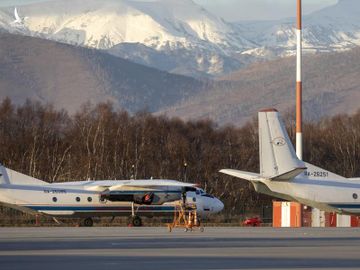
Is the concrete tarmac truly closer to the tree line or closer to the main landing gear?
the main landing gear

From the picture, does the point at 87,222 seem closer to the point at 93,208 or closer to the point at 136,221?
the point at 93,208

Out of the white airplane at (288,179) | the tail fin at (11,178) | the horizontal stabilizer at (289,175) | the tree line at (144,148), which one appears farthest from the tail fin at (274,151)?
the tree line at (144,148)

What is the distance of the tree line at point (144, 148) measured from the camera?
105 meters

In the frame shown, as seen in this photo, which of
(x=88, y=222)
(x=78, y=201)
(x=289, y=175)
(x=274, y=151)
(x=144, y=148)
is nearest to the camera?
(x=289, y=175)

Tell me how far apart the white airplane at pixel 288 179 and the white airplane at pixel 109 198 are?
1049cm

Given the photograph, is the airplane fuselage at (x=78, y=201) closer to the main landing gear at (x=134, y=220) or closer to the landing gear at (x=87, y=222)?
the main landing gear at (x=134, y=220)

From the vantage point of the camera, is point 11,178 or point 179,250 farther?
point 11,178

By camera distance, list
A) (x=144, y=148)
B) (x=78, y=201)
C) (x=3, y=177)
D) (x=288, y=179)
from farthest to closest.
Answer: (x=144, y=148) → (x=78, y=201) → (x=3, y=177) → (x=288, y=179)

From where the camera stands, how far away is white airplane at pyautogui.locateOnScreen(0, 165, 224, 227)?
72562mm

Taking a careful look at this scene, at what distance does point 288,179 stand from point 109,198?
14.9 metres

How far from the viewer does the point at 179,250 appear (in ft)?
142

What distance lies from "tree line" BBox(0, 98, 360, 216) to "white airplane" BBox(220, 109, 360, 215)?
27.2m

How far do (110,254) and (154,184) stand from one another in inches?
1304

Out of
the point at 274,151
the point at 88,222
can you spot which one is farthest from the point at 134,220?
the point at 274,151
